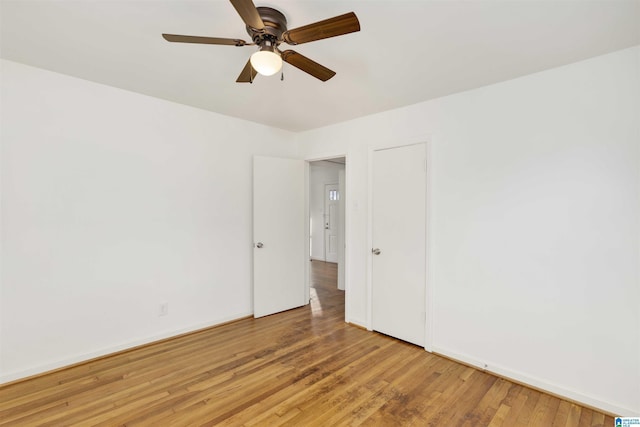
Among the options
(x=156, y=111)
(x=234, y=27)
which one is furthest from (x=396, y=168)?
(x=156, y=111)

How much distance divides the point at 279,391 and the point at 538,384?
2.03m

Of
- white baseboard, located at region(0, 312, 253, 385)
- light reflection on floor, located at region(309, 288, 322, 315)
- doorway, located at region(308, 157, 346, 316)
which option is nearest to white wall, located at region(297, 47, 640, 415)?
Answer: light reflection on floor, located at region(309, 288, 322, 315)

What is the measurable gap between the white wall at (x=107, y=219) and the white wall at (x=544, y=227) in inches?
93.1

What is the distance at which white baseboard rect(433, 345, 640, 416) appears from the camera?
204cm

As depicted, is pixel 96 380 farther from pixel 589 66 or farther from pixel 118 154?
pixel 589 66

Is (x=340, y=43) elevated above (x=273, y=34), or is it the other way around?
(x=340, y=43)

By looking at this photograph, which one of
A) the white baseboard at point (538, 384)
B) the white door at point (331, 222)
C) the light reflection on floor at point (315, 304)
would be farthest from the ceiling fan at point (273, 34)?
the white door at point (331, 222)

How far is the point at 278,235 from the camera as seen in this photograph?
3959 mm

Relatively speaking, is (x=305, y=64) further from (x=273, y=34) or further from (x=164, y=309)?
(x=164, y=309)

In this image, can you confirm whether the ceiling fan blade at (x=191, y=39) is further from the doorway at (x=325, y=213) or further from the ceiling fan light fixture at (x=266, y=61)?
the doorway at (x=325, y=213)

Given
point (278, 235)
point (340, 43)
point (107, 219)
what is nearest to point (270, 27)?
point (340, 43)

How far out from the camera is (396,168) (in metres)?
3.21

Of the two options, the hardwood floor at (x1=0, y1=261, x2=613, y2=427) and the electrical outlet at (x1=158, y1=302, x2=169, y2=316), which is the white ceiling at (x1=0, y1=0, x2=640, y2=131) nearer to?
the electrical outlet at (x1=158, y1=302, x2=169, y2=316)

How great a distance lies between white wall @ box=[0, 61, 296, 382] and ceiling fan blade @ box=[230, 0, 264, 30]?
2.09m
